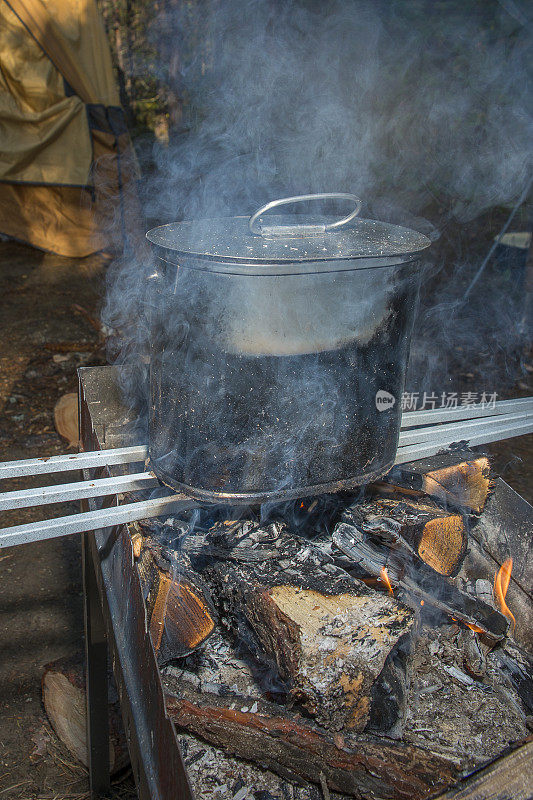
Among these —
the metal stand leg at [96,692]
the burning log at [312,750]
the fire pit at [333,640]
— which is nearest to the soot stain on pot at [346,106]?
the metal stand leg at [96,692]

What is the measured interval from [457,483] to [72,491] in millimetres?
1151

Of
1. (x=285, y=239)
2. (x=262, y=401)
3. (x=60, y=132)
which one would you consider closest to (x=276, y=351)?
(x=262, y=401)

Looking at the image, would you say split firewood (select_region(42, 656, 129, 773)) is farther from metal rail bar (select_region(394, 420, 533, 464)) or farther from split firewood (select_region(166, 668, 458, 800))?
metal rail bar (select_region(394, 420, 533, 464))

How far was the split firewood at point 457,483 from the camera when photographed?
6.22 feet

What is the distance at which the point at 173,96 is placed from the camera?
8.47 m

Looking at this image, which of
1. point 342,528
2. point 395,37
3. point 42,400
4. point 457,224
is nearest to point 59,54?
point 395,37

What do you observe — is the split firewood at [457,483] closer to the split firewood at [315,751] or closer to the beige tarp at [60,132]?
the split firewood at [315,751]

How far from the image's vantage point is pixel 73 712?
91.5 inches

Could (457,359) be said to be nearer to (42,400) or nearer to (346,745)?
(42,400)

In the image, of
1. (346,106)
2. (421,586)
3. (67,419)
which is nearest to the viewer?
(421,586)

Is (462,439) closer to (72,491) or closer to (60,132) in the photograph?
(72,491)

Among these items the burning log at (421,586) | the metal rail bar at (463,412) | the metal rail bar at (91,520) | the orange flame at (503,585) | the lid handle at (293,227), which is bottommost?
the orange flame at (503,585)

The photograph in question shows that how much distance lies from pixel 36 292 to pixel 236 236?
4814 millimetres

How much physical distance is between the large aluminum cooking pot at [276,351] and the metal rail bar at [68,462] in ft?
0.71
